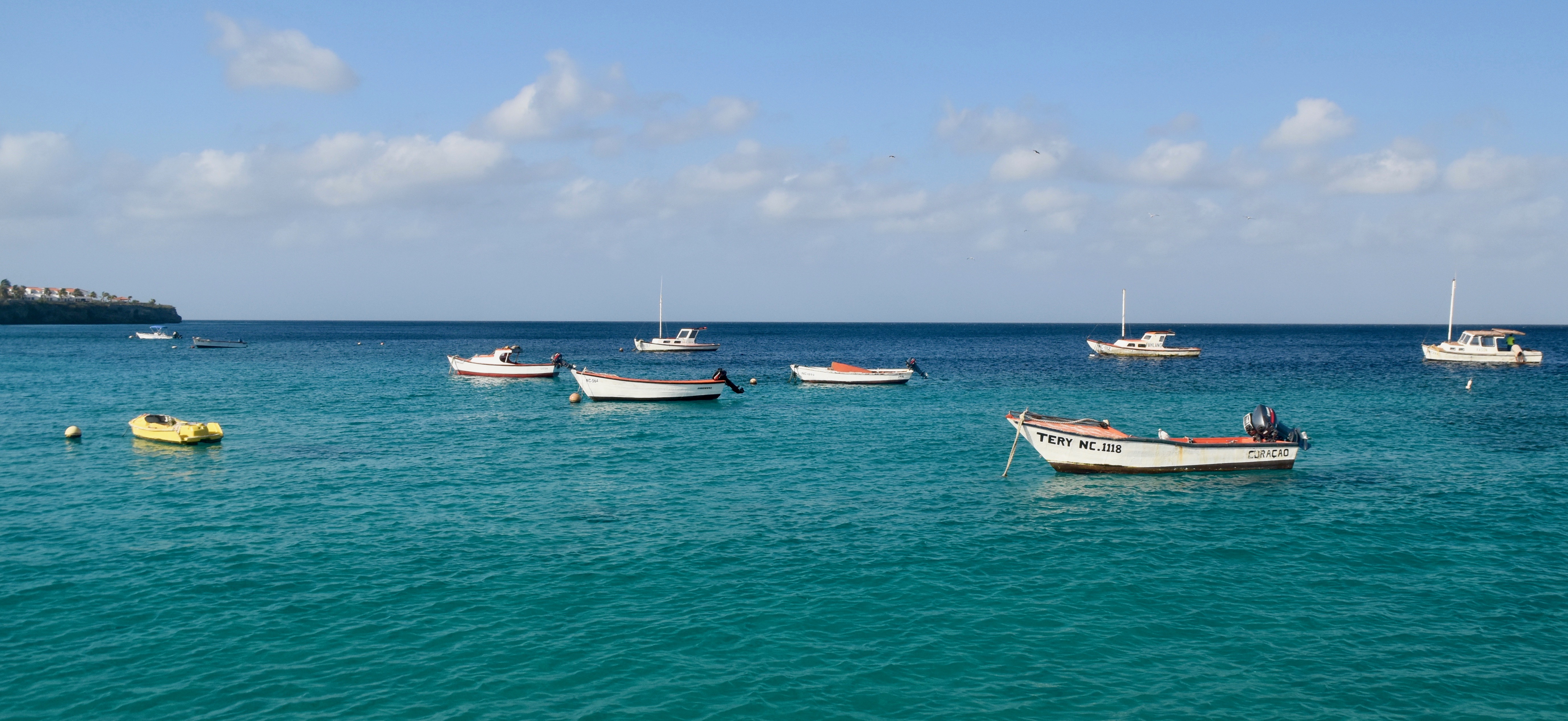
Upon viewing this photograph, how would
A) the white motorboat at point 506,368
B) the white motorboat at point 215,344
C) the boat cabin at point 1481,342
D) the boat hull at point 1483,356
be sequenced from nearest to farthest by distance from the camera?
the white motorboat at point 506,368
the boat cabin at point 1481,342
the boat hull at point 1483,356
the white motorboat at point 215,344

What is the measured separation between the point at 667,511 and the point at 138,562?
42.9 ft

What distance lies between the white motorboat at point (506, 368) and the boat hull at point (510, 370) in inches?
1.0

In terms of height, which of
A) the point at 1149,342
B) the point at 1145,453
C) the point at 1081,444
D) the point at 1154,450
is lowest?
the point at 1145,453

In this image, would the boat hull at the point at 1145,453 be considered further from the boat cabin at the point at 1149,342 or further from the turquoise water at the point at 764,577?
the boat cabin at the point at 1149,342

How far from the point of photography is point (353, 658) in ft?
49.4

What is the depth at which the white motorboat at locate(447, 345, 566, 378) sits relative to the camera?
246 ft

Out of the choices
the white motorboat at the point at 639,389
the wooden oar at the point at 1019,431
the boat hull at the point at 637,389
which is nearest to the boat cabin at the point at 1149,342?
the white motorboat at the point at 639,389

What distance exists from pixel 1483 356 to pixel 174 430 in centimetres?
11705

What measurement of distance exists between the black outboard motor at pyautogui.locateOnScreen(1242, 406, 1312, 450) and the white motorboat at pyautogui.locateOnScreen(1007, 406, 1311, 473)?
0.08 feet

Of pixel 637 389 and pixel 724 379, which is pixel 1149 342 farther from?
pixel 637 389

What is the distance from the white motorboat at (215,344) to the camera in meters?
128

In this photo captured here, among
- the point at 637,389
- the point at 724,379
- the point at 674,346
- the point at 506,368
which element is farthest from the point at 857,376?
the point at 674,346

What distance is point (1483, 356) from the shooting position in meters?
93.9

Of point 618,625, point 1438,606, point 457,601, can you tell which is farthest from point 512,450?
point 1438,606
